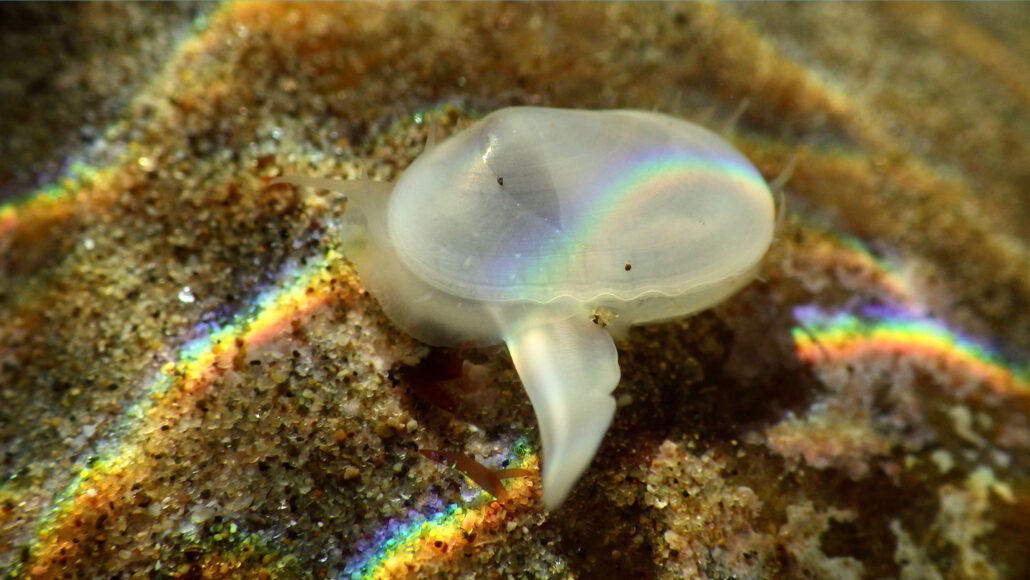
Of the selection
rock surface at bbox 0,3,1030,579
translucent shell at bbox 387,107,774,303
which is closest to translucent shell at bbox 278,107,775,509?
translucent shell at bbox 387,107,774,303

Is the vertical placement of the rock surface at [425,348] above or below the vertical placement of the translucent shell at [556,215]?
below

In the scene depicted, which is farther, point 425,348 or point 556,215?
point 425,348

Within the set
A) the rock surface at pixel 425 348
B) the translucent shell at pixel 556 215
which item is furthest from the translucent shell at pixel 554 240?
the rock surface at pixel 425 348

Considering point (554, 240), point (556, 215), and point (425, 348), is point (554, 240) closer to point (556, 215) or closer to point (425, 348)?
point (556, 215)

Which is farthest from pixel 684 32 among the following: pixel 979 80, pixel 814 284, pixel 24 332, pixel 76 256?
pixel 24 332

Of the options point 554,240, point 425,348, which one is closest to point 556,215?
point 554,240

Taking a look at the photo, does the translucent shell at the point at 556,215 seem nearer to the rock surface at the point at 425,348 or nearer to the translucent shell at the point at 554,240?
the translucent shell at the point at 554,240

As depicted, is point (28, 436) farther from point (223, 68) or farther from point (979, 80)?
point (979, 80)

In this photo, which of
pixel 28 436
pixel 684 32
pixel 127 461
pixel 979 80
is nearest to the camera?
pixel 127 461
